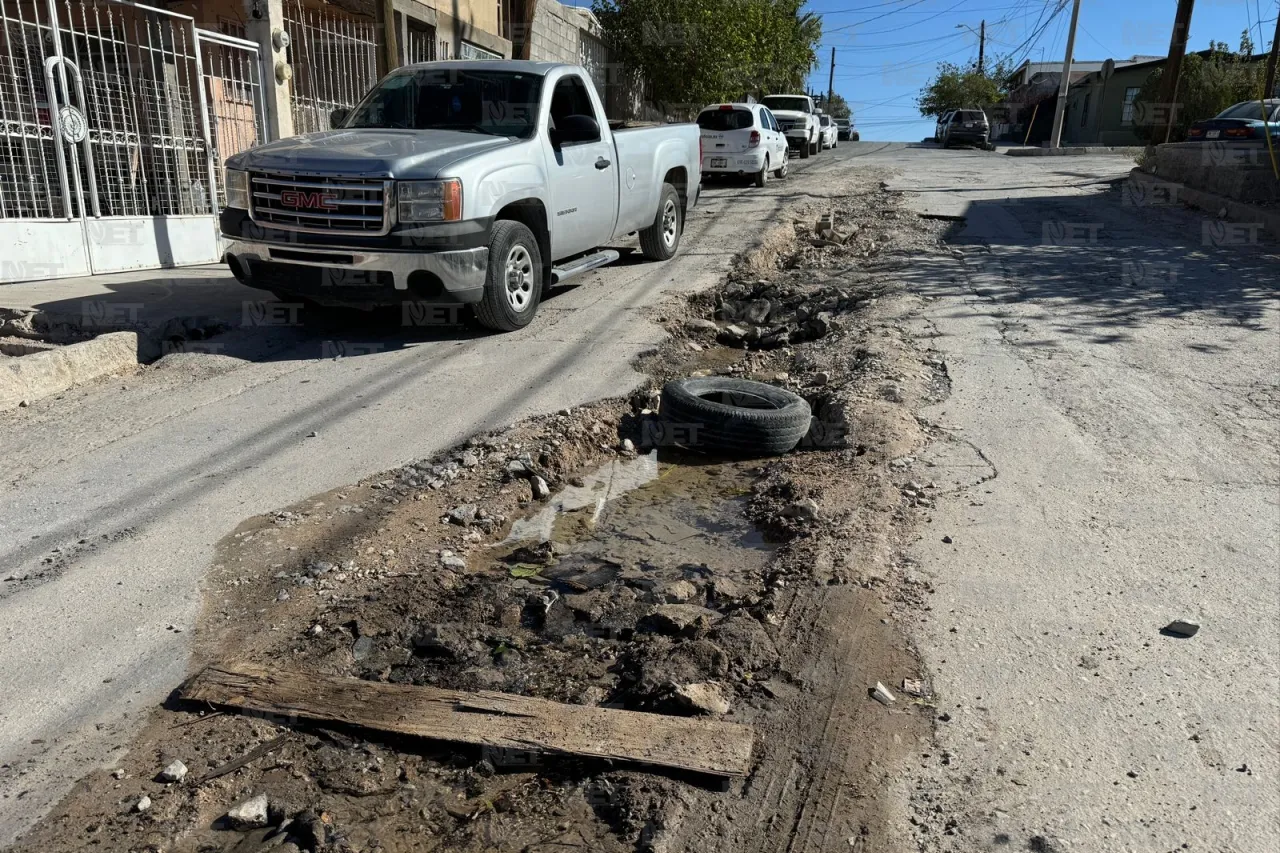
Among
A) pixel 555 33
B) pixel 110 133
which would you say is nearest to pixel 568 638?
pixel 110 133

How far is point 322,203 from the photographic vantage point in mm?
6391

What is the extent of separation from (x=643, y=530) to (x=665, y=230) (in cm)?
669

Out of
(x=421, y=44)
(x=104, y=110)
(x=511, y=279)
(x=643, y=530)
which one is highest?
(x=421, y=44)

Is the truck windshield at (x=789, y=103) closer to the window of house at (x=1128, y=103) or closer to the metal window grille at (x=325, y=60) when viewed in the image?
the metal window grille at (x=325, y=60)

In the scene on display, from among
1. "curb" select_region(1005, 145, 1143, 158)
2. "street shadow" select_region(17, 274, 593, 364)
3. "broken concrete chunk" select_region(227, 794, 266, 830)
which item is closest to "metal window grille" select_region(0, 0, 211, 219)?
"street shadow" select_region(17, 274, 593, 364)

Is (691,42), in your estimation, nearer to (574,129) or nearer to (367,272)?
(574,129)

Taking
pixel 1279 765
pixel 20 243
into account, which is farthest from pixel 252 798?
pixel 20 243

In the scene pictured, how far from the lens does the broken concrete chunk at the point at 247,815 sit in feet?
7.80

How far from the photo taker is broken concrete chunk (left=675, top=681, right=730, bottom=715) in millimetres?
2785

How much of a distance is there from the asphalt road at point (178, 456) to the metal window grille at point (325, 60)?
5155 mm

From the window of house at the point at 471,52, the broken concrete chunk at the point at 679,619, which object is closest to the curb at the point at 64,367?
the broken concrete chunk at the point at 679,619

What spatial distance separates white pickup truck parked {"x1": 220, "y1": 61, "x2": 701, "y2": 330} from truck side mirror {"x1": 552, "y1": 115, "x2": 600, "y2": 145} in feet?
0.04

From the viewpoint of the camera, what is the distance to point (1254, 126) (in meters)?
15.4

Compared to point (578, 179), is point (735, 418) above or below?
below
